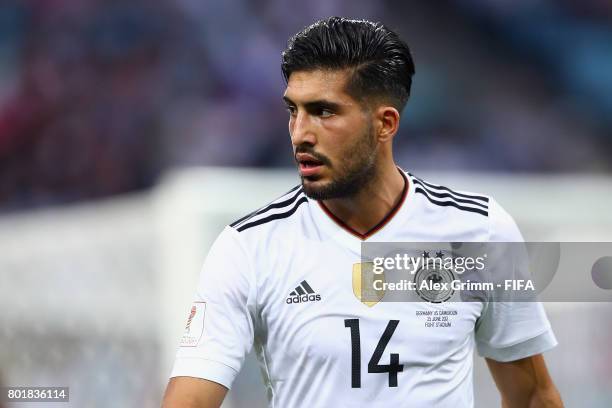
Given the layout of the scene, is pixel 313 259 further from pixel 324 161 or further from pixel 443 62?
pixel 443 62

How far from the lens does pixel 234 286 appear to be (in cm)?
267

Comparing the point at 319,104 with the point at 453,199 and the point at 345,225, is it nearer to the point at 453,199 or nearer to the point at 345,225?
the point at 345,225

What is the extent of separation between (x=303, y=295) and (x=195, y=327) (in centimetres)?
31

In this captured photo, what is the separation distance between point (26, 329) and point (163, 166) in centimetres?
241

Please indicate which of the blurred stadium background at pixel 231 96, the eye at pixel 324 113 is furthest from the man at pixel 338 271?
the blurred stadium background at pixel 231 96

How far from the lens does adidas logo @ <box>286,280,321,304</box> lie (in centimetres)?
273

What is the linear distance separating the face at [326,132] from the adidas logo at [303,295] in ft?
0.83

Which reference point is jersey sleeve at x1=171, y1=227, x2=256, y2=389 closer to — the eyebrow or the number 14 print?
the number 14 print

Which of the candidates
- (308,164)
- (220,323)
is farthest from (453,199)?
(220,323)

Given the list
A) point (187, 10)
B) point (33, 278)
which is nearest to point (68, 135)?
point (187, 10)

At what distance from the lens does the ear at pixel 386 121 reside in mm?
2895

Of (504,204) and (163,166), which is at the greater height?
(163,166)

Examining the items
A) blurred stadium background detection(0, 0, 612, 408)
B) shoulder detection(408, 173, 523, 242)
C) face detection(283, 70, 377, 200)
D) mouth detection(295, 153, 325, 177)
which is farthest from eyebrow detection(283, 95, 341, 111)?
blurred stadium background detection(0, 0, 612, 408)

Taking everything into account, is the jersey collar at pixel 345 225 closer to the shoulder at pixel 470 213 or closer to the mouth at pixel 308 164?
the shoulder at pixel 470 213
